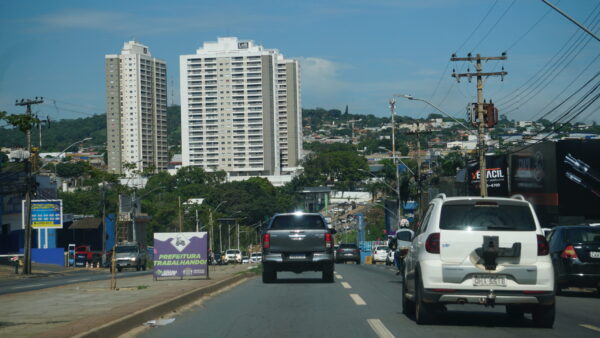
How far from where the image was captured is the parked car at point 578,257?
17.9 m

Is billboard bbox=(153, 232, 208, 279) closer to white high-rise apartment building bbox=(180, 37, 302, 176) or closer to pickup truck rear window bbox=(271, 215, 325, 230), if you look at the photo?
pickup truck rear window bbox=(271, 215, 325, 230)

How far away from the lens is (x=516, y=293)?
34.4 feet

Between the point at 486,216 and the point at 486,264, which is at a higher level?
the point at 486,216

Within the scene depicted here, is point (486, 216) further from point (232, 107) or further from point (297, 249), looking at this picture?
point (232, 107)

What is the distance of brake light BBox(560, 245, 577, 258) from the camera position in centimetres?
1811

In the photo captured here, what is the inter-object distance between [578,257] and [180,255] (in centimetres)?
1171

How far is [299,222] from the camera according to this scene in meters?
22.0

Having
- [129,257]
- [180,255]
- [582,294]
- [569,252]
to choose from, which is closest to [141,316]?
[569,252]

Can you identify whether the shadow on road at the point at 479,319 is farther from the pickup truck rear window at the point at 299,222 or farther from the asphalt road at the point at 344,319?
the pickup truck rear window at the point at 299,222

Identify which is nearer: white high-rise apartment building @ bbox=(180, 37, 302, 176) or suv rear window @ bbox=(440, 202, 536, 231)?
suv rear window @ bbox=(440, 202, 536, 231)

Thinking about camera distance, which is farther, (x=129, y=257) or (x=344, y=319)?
(x=129, y=257)

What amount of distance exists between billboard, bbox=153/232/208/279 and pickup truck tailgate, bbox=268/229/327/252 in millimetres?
3038

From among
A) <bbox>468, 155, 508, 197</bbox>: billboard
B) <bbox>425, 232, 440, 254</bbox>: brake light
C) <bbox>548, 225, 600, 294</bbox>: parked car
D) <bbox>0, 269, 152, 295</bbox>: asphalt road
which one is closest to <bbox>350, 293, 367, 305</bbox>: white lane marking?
<bbox>425, 232, 440, 254</bbox>: brake light

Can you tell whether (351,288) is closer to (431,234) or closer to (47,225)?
(431,234)
